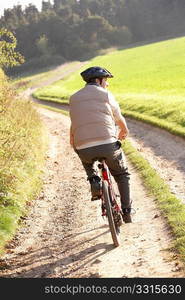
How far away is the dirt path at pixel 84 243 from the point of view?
7.01 meters

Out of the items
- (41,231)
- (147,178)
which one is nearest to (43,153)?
(147,178)

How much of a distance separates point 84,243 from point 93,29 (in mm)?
117451

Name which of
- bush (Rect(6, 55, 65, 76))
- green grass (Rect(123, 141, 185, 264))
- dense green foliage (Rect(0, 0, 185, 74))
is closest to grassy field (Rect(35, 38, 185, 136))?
green grass (Rect(123, 141, 185, 264))

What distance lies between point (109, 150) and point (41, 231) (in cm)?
308

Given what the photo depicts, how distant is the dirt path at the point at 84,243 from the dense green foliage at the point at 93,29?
10166cm

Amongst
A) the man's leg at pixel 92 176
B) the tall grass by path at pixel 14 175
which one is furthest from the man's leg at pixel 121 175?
the tall grass by path at pixel 14 175

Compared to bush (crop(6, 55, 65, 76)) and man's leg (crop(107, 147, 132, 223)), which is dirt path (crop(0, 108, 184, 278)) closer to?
man's leg (crop(107, 147, 132, 223))

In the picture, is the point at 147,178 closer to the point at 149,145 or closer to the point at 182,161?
the point at 182,161

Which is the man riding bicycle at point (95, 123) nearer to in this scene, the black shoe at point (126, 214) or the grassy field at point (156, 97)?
the black shoe at point (126, 214)

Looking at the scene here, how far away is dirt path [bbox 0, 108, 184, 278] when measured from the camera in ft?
23.0

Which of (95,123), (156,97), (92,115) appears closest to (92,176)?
(95,123)

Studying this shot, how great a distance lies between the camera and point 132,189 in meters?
11.4

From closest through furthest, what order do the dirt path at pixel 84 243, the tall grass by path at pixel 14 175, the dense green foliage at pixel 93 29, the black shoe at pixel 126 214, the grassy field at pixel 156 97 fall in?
the dirt path at pixel 84 243 < the black shoe at pixel 126 214 < the tall grass by path at pixel 14 175 < the grassy field at pixel 156 97 < the dense green foliage at pixel 93 29

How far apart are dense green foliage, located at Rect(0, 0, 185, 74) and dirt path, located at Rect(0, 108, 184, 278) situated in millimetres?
101657
